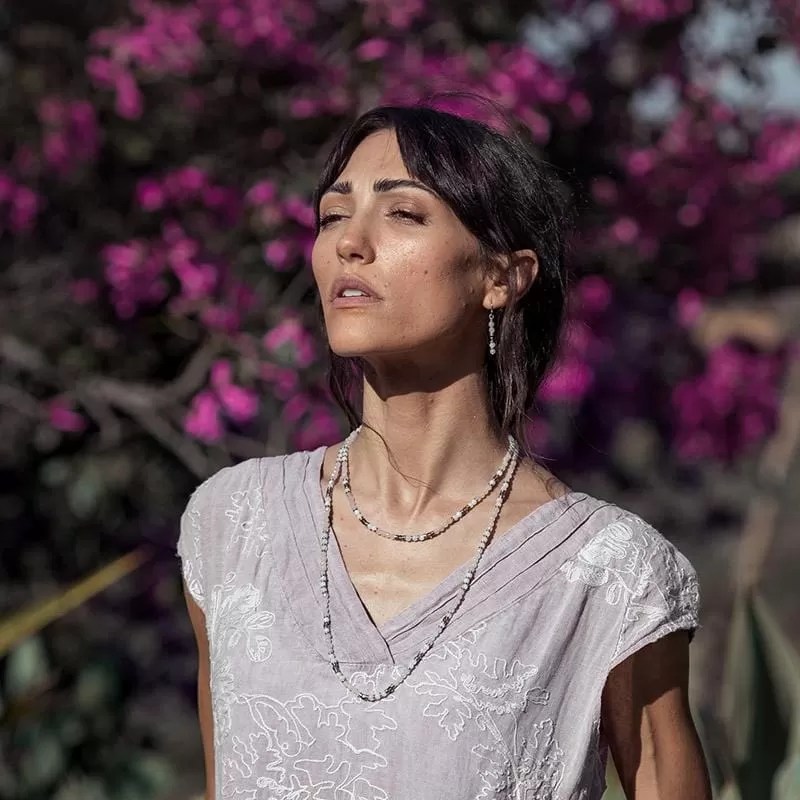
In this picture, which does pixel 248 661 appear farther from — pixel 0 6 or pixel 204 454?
pixel 0 6

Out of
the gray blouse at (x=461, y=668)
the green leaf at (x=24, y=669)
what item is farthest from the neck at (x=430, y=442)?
the green leaf at (x=24, y=669)

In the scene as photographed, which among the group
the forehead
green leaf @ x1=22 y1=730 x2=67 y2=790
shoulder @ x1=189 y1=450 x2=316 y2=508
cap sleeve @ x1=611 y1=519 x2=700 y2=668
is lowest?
green leaf @ x1=22 y1=730 x2=67 y2=790

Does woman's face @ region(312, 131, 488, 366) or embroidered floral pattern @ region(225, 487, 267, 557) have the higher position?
woman's face @ region(312, 131, 488, 366)

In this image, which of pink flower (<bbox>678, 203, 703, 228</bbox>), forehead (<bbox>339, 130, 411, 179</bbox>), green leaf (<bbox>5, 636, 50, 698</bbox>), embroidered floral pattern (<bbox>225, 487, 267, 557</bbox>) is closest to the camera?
forehead (<bbox>339, 130, 411, 179</bbox>)

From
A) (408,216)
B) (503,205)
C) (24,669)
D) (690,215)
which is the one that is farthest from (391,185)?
(690,215)

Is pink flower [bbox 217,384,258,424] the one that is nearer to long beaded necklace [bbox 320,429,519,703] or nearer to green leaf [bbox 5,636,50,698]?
green leaf [bbox 5,636,50,698]

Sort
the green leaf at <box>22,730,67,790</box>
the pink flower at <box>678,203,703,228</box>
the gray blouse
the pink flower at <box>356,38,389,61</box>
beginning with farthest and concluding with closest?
the pink flower at <box>678,203,703,228</box>
the pink flower at <box>356,38,389,61</box>
the green leaf at <box>22,730,67,790</box>
the gray blouse

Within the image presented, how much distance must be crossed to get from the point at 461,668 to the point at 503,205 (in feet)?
1.91

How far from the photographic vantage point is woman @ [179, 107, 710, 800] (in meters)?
1.76

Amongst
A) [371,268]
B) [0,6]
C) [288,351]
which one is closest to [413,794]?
[371,268]

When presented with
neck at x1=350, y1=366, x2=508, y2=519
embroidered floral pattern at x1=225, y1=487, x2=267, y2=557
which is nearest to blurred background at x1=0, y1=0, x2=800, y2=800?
embroidered floral pattern at x1=225, y1=487, x2=267, y2=557

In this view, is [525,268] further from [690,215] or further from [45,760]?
[690,215]

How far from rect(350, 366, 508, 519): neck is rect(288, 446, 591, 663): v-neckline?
3.9 inches

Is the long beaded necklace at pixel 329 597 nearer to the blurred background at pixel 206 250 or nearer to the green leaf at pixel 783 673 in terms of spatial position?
the green leaf at pixel 783 673
